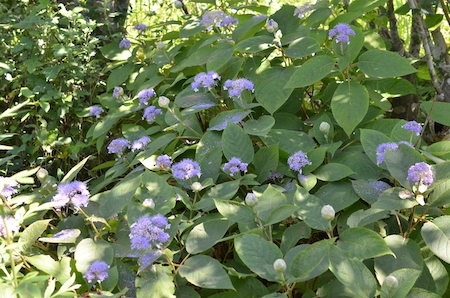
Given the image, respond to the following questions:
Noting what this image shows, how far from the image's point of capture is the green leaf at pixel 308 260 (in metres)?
0.98

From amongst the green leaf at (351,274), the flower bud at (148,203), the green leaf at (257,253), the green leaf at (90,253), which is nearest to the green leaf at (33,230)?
the green leaf at (90,253)

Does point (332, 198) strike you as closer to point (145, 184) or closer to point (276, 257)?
point (276, 257)

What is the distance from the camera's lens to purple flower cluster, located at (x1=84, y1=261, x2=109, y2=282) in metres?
1.08

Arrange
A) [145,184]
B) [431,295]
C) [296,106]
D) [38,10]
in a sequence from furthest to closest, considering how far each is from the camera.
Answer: [38,10] → [296,106] → [145,184] → [431,295]

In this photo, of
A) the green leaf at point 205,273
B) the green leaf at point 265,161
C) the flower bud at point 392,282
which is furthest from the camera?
the green leaf at point 265,161

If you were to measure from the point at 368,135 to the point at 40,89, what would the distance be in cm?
182

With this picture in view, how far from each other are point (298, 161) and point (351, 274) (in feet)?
1.78

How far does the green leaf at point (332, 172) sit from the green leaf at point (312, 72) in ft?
1.07

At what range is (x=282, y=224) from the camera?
143 centimetres

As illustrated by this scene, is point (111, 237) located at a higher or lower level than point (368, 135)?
lower

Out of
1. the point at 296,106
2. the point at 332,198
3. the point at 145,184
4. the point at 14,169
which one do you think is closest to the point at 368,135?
the point at 332,198

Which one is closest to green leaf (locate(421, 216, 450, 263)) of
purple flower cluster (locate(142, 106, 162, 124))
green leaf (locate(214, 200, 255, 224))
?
green leaf (locate(214, 200, 255, 224))

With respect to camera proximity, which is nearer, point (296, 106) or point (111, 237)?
point (111, 237)

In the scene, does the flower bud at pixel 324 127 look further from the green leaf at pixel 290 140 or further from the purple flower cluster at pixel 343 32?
the purple flower cluster at pixel 343 32
